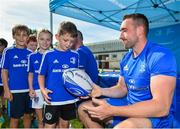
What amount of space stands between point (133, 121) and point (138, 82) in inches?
21.6

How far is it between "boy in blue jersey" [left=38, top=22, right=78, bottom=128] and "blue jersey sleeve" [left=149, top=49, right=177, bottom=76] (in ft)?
4.82

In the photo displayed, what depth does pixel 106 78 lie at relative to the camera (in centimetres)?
636

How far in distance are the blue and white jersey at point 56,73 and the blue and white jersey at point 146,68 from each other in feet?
3.67

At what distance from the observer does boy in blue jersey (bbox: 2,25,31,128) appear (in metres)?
5.07

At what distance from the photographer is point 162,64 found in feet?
9.55

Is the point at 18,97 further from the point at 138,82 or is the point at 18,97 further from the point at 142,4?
the point at 142,4

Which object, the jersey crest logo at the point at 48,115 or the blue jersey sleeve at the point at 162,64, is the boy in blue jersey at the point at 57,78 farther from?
the blue jersey sleeve at the point at 162,64

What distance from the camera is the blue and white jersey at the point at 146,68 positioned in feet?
9.60

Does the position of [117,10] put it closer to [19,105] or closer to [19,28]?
[19,28]

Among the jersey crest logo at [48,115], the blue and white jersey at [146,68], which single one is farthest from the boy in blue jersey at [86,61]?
the blue and white jersey at [146,68]

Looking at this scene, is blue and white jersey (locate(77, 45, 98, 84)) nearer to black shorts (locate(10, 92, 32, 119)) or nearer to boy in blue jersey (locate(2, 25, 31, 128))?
boy in blue jersey (locate(2, 25, 31, 128))

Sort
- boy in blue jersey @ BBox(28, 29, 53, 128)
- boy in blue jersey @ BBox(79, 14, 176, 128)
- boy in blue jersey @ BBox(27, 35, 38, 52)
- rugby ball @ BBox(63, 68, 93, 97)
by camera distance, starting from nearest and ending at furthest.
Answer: boy in blue jersey @ BBox(79, 14, 176, 128) < rugby ball @ BBox(63, 68, 93, 97) < boy in blue jersey @ BBox(28, 29, 53, 128) < boy in blue jersey @ BBox(27, 35, 38, 52)

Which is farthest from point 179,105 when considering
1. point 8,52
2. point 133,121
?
point 8,52

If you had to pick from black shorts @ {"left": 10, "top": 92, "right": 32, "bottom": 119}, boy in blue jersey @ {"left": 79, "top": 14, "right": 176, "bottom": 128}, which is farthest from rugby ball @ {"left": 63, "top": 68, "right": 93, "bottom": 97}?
black shorts @ {"left": 10, "top": 92, "right": 32, "bottom": 119}
